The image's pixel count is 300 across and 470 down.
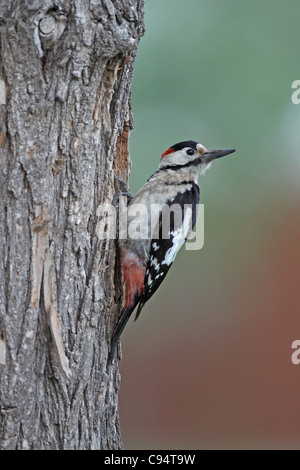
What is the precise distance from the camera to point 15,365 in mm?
2531

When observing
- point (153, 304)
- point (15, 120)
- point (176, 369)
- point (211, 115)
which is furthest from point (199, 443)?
point (15, 120)

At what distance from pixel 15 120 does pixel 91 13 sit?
19.9 inches

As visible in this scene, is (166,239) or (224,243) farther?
(224,243)

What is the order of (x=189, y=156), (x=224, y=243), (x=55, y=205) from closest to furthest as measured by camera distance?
1. (x=55, y=205)
2. (x=189, y=156)
3. (x=224, y=243)

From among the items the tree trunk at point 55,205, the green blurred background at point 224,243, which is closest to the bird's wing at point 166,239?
the tree trunk at point 55,205

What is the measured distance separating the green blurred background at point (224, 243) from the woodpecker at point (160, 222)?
2192mm

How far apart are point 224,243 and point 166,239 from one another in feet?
9.21

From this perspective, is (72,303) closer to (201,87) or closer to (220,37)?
(201,87)

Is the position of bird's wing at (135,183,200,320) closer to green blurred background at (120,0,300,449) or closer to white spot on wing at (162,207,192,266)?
white spot on wing at (162,207,192,266)

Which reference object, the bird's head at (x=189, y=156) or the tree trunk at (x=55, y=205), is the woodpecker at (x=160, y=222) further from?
the tree trunk at (x=55, y=205)

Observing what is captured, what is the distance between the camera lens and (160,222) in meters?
3.53

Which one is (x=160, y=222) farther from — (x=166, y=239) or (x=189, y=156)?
(x=189, y=156)

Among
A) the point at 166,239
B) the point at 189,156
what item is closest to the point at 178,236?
the point at 166,239

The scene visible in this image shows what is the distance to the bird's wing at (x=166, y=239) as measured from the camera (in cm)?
342
